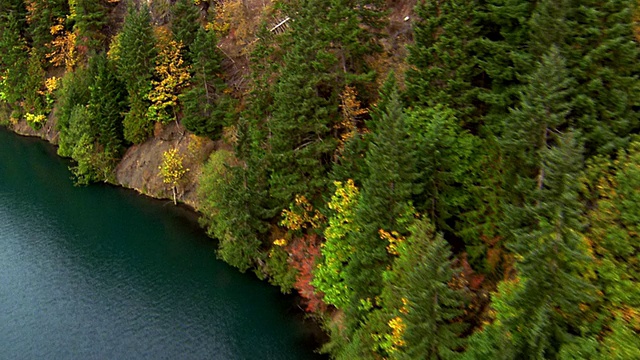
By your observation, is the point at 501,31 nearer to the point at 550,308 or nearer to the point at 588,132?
the point at 588,132

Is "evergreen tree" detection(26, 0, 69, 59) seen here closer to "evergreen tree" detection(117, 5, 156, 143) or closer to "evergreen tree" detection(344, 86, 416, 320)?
"evergreen tree" detection(117, 5, 156, 143)

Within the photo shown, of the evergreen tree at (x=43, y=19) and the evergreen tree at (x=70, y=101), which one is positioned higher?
the evergreen tree at (x=43, y=19)

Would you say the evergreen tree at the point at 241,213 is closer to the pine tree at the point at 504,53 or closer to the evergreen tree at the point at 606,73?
the pine tree at the point at 504,53

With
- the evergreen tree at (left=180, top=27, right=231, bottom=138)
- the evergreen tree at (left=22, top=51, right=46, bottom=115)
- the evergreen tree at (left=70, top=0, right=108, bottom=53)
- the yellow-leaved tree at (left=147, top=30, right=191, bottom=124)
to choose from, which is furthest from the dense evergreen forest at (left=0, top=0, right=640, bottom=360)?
the evergreen tree at (left=22, top=51, right=46, bottom=115)

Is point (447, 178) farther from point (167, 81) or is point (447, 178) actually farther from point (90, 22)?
point (90, 22)

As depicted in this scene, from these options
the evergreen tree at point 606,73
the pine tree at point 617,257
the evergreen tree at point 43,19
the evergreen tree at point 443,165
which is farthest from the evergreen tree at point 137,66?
the pine tree at point 617,257

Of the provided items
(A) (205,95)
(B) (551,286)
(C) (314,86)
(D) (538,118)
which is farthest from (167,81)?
(B) (551,286)
